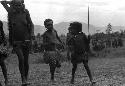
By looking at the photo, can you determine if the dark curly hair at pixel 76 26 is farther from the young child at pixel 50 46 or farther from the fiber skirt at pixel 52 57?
the fiber skirt at pixel 52 57

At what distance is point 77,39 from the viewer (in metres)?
11.1

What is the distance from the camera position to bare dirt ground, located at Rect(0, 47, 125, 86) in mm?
11852

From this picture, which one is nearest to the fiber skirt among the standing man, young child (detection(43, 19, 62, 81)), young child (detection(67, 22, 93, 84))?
young child (detection(43, 19, 62, 81))

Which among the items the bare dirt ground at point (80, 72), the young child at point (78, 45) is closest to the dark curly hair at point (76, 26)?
the young child at point (78, 45)

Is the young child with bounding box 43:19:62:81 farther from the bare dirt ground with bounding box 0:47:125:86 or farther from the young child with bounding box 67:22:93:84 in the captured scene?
the young child with bounding box 67:22:93:84

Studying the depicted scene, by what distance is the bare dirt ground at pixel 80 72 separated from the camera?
38.9ft

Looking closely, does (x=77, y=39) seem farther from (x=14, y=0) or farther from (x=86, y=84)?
(x=14, y=0)

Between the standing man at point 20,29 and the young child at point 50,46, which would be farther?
the young child at point 50,46

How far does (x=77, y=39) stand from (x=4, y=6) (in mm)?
2260

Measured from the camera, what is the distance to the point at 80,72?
52.5 feet

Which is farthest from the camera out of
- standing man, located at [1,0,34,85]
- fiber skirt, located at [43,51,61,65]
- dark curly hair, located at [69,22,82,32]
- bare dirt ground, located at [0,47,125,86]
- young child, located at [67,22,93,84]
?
fiber skirt, located at [43,51,61,65]

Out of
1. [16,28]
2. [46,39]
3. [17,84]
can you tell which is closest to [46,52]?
[46,39]

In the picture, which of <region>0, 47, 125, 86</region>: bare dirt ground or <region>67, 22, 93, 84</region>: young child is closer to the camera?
<region>67, 22, 93, 84</region>: young child

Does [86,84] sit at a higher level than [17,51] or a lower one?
Answer: lower
